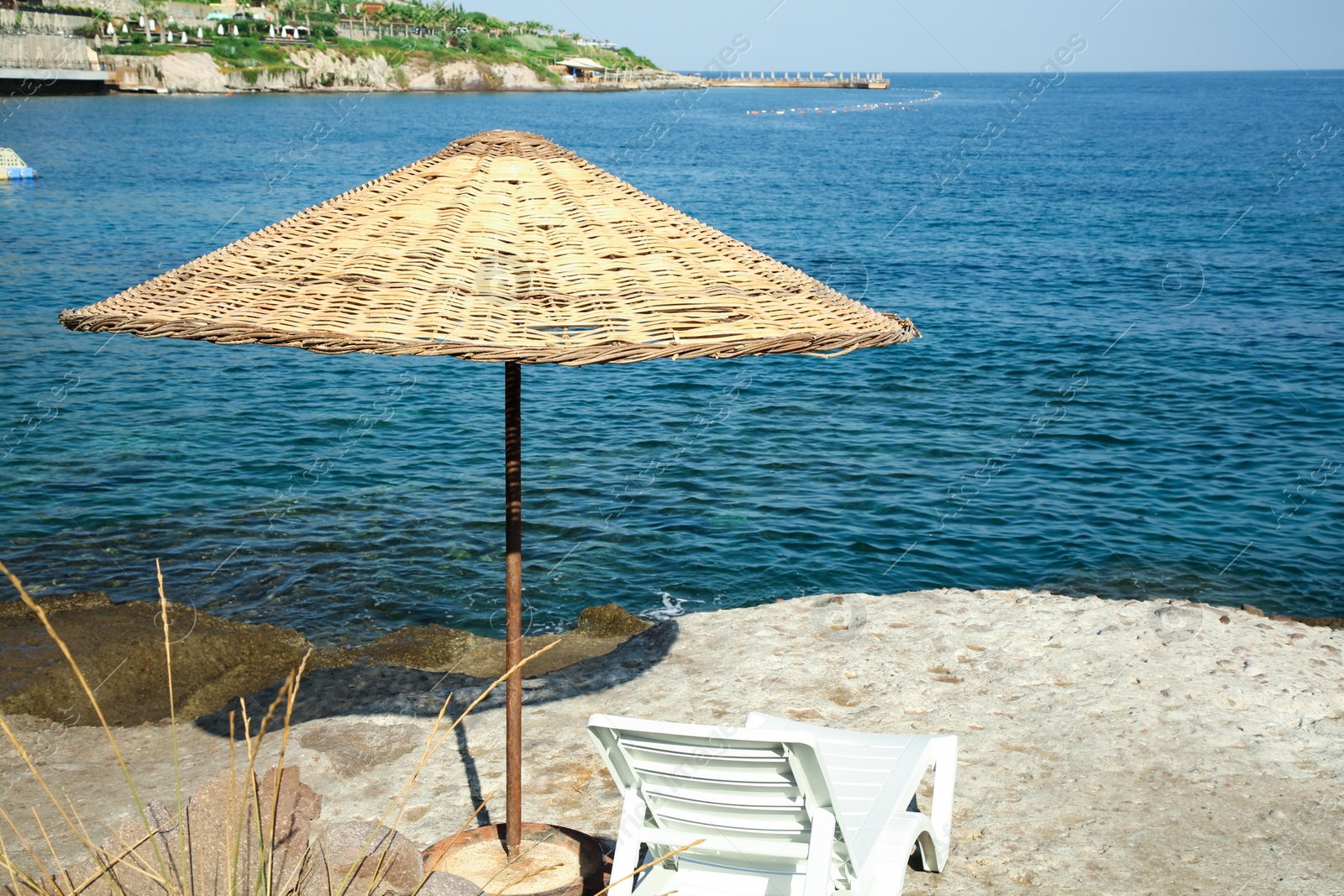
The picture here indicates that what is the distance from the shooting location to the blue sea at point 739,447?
9117mm

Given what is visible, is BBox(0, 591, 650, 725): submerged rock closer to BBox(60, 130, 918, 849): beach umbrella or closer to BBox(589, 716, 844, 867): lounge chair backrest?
BBox(589, 716, 844, 867): lounge chair backrest

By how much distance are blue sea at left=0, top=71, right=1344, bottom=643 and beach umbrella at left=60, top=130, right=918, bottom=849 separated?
16.3 feet

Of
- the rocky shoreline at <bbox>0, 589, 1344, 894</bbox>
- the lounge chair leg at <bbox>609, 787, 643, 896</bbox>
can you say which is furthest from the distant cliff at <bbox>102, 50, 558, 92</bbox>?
the lounge chair leg at <bbox>609, 787, 643, 896</bbox>

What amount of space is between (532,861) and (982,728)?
2.62 meters

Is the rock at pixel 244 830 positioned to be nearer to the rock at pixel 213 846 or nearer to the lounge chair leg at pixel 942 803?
the rock at pixel 213 846

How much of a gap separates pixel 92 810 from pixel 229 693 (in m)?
1.66

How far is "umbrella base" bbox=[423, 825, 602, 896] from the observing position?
3.34 meters

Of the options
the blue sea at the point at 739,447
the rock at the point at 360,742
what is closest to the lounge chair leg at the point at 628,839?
the rock at the point at 360,742

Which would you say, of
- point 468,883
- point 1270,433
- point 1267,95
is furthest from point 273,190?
point 1267,95

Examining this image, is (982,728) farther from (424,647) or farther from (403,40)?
(403,40)

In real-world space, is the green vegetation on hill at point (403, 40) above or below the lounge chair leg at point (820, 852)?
above

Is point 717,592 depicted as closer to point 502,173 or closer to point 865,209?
point 502,173

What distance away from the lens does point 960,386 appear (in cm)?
1611

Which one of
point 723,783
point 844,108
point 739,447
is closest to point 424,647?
point 723,783
